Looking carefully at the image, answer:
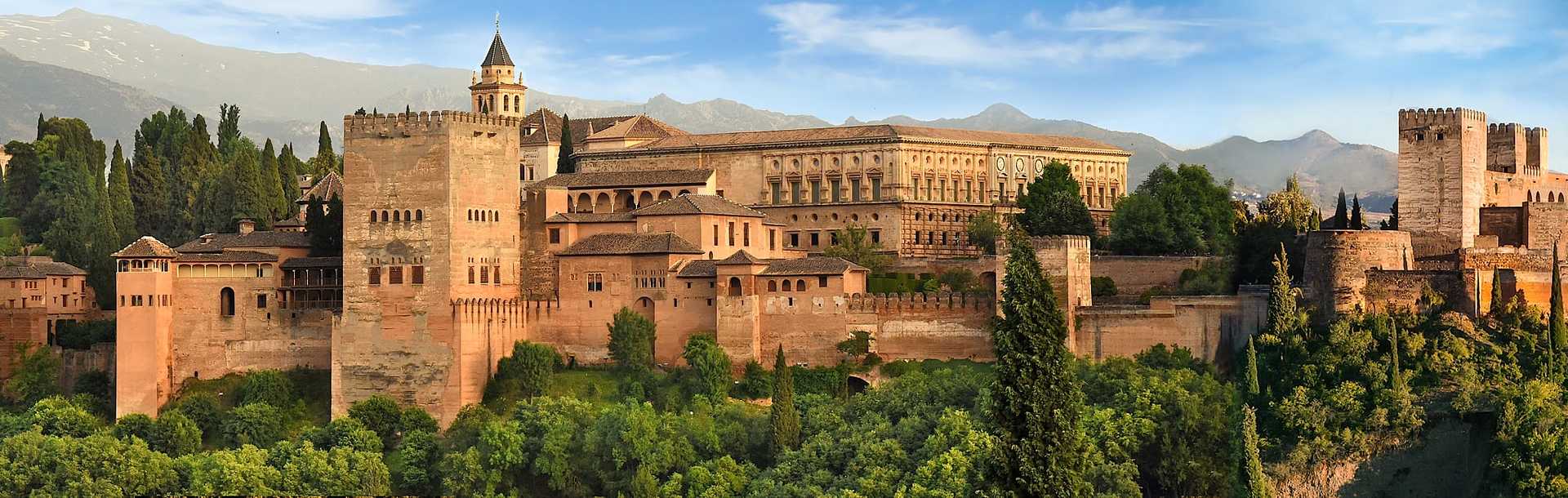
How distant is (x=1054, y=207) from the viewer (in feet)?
203

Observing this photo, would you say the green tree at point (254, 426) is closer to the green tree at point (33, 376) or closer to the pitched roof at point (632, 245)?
the green tree at point (33, 376)

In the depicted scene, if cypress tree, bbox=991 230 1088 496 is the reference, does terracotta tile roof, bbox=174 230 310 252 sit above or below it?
above

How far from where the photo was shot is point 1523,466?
42.8 meters

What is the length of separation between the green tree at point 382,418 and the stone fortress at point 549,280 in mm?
639

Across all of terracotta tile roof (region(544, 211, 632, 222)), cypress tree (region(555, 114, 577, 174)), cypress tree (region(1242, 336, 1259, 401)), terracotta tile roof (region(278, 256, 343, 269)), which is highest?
cypress tree (region(555, 114, 577, 174))

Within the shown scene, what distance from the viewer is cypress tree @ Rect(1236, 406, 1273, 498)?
1711 inches

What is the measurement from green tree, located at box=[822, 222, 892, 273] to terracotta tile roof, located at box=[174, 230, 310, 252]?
14799 millimetres

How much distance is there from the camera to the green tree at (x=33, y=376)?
57031mm

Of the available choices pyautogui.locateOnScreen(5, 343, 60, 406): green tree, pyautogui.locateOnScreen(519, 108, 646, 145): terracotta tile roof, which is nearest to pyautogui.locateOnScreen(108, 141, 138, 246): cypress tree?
pyautogui.locateOnScreen(5, 343, 60, 406): green tree

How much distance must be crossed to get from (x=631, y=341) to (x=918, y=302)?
722 cm

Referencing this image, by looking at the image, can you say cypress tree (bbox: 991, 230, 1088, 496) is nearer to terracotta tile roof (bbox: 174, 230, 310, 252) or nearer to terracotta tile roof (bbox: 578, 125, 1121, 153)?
terracotta tile roof (bbox: 174, 230, 310, 252)

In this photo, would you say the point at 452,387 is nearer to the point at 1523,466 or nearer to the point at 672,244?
the point at 672,244

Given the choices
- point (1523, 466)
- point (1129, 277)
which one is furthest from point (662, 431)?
point (1523, 466)

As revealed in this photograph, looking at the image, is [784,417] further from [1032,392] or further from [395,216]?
[1032,392]
